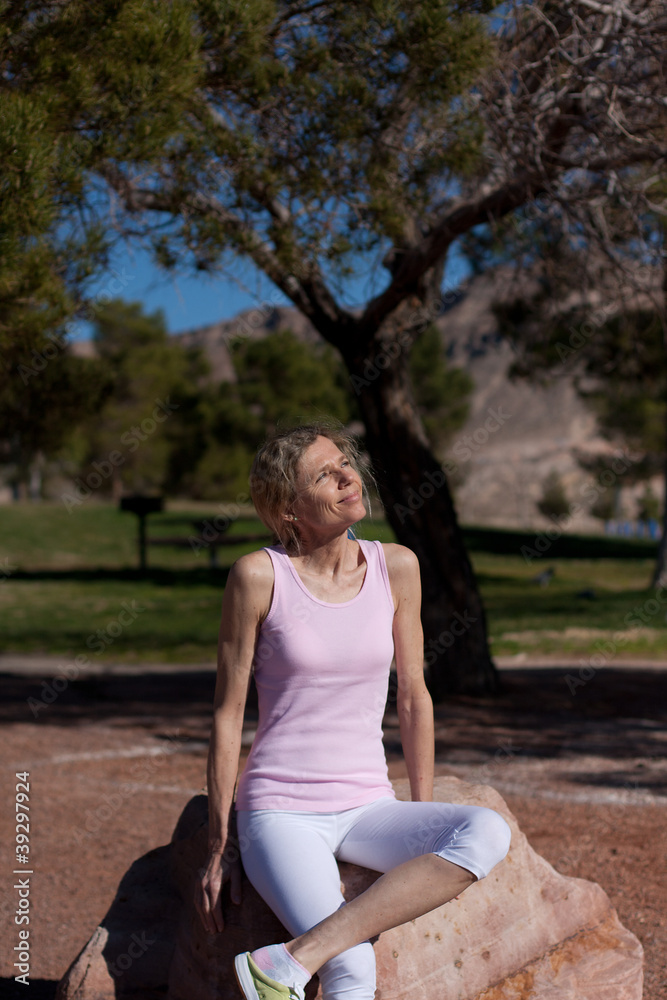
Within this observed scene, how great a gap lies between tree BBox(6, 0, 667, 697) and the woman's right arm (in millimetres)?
2897

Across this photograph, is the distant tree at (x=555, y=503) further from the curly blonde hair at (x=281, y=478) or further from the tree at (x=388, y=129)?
the curly blonde hair at (x=281, y=478)

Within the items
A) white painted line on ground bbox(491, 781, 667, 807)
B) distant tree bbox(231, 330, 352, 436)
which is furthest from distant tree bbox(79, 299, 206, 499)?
white painted line on ground bbox(491, 781, 667, 807)

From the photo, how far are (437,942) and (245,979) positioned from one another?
589 millimetres

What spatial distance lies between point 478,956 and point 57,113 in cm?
379

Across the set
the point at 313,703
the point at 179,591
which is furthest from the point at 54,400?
the point at 179,591

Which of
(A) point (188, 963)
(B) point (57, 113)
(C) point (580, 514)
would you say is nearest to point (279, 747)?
(A) point (188, 963)

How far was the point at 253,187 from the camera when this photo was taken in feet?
18.0

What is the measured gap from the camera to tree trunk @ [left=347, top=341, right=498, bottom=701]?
7.03 metres

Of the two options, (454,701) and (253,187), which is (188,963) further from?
(454,701)

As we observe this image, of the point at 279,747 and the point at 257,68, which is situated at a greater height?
the point at 257,68

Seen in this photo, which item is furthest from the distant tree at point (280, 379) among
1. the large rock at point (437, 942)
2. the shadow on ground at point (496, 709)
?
the large rock at point (437, 942)

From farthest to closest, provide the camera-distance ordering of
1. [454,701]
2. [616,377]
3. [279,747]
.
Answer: [616,377] → [454,701] → [279,747]

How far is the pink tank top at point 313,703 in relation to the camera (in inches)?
87.7

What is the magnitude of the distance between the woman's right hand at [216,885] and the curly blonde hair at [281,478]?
2.53ft
